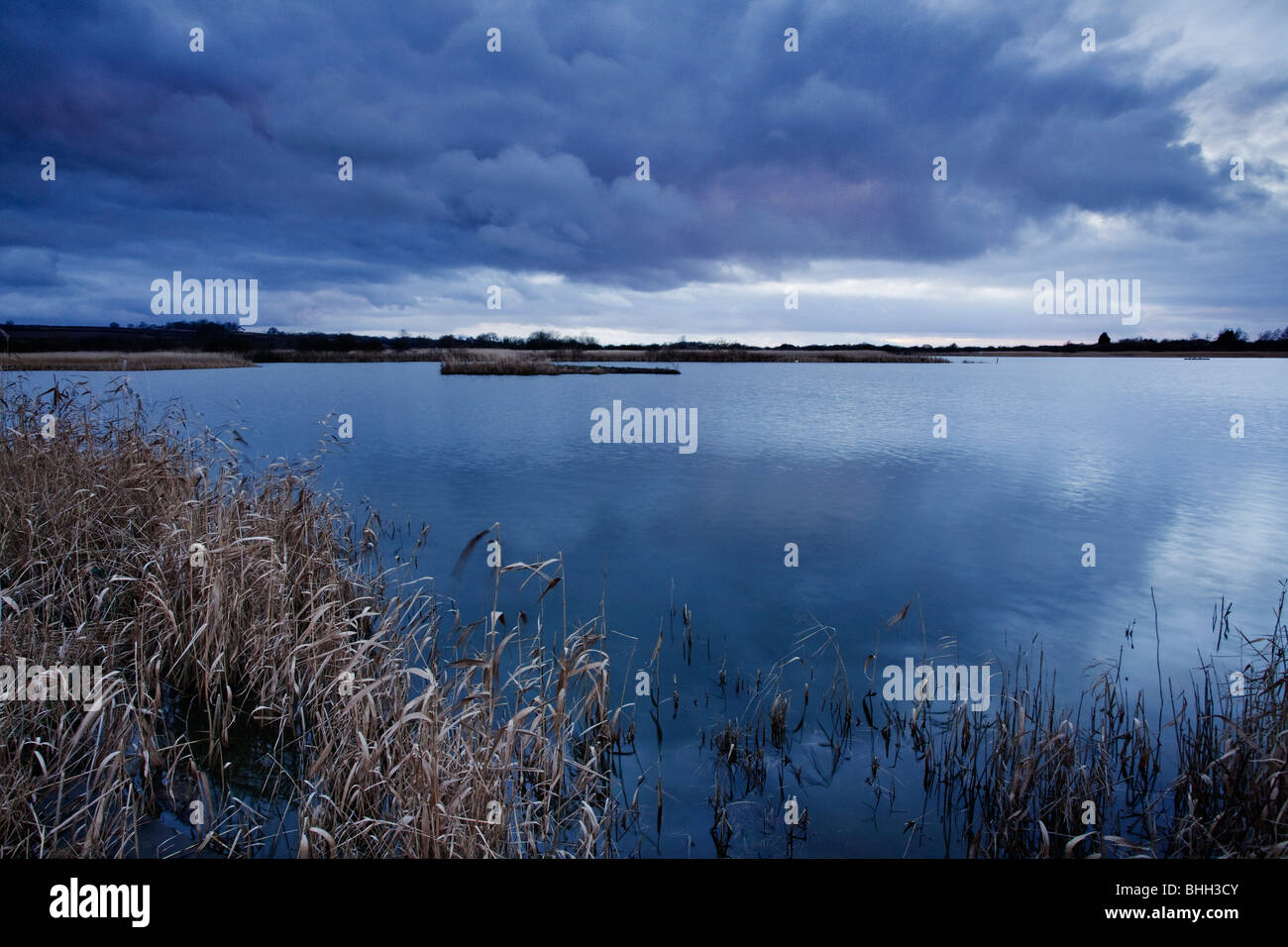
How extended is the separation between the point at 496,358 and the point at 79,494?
2104 inches

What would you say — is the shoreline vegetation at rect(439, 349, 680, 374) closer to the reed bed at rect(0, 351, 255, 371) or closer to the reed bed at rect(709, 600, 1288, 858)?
the reed bed at rect(0, 351, 255, 371)

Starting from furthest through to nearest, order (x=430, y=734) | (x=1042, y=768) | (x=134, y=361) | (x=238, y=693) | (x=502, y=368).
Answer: (x=502, y=368) < (x=134, y=361) < (x=238, y=693) < (x=1042, y=768) < (x=430, y=734)

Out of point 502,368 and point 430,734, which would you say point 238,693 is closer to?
point 430,734

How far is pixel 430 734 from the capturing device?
388cm

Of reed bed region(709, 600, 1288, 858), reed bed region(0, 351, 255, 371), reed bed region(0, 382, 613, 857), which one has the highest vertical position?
reed bed region(0, 351, 255, 371)

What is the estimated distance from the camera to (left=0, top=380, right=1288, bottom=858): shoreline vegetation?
3871 millimetres

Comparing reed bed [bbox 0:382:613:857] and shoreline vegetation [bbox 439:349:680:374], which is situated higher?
shoreline vegetation [bbox 439:349:680:374]

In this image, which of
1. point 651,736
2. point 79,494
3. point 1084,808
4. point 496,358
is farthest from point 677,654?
point 496,358

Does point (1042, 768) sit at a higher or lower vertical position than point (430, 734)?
lower

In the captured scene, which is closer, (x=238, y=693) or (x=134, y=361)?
(x=238, y=693)

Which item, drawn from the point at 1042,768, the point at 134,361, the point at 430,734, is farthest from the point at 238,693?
the point at 134,361

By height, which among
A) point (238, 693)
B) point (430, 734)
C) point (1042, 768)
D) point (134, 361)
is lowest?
point (1042, 768)

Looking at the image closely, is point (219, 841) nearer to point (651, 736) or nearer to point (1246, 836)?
point (651, 736)

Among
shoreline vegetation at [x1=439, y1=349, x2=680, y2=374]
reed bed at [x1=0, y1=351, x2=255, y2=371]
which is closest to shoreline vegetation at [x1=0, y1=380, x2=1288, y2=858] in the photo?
reed bed at [x1=0, y1=351, x2=255, y2=371]
